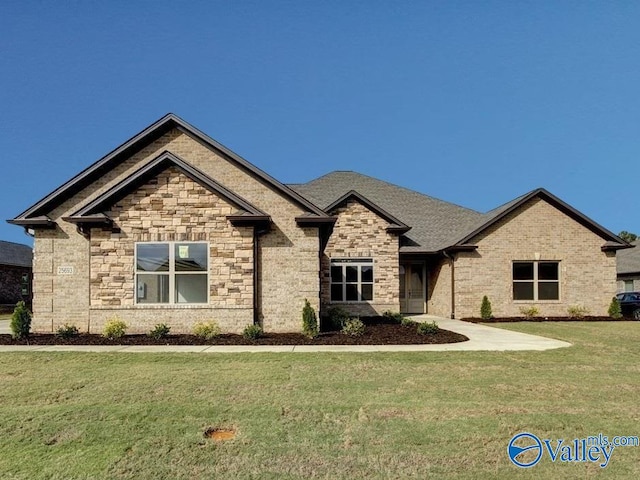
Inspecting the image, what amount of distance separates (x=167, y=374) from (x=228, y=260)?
18.3 ft

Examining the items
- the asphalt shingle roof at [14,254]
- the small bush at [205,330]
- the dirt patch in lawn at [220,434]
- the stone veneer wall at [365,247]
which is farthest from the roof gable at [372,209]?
the asphalt shingle roof at [14,254]

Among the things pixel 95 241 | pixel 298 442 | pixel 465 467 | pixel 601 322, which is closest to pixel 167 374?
pixel 298 442

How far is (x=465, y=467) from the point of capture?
452 centimetres

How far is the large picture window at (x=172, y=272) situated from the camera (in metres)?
13.5

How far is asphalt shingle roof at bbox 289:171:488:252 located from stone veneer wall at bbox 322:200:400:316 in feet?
5.26

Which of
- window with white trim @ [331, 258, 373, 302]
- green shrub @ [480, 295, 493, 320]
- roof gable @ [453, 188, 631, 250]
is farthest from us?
window with white trim @ [331, 258, 373, 302]

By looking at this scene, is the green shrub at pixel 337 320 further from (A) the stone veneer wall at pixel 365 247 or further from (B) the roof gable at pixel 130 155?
(B) the roof gable at pixel 130 155

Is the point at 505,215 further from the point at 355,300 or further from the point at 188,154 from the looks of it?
the point at 188,154

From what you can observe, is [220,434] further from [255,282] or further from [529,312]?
[529,312]

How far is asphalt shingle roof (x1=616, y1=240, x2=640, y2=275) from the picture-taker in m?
32.3

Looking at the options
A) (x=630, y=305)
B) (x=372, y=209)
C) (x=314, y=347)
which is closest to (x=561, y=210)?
(x=630, y=305)

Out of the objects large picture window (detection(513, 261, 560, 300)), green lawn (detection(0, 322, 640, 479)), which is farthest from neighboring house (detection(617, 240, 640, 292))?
green lawn (detection(0, 322, 640, 479))

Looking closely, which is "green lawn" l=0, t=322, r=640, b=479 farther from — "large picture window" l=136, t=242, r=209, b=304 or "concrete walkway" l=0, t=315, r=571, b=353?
"large picture window" l=136, t=242, r=209, b=304

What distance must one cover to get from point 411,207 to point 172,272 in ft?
53.1
